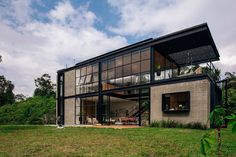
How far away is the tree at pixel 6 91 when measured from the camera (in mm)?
50938

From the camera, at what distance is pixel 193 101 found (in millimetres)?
16656

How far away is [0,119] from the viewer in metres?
35.9

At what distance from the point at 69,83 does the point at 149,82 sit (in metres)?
12.7

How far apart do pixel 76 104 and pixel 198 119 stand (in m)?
15.3

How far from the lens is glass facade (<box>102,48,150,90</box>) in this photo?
67.3ft

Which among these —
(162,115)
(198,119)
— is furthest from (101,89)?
(198,119)

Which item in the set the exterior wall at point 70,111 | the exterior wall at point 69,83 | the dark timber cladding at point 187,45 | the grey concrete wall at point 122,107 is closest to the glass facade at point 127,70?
the dark timber cladding at point 187,45

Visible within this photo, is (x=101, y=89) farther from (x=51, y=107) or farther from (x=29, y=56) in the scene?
(x=51, y=107)

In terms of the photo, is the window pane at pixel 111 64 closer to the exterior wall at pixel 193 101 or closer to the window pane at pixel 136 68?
the window pane at pixel 136 68

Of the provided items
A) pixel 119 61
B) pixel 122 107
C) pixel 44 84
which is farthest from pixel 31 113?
pixel 44 84

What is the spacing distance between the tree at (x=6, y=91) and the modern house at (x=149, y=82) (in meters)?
25.9

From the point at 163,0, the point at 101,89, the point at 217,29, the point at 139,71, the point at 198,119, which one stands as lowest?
the point at 198,119

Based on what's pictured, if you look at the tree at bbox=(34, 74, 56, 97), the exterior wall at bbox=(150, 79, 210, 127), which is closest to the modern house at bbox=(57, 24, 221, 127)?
the exterior wall at bbox=(150, 79, 210, 127)

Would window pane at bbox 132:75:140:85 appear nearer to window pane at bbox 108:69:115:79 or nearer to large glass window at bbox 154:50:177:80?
large glass window at bbox 154:50:177:80
